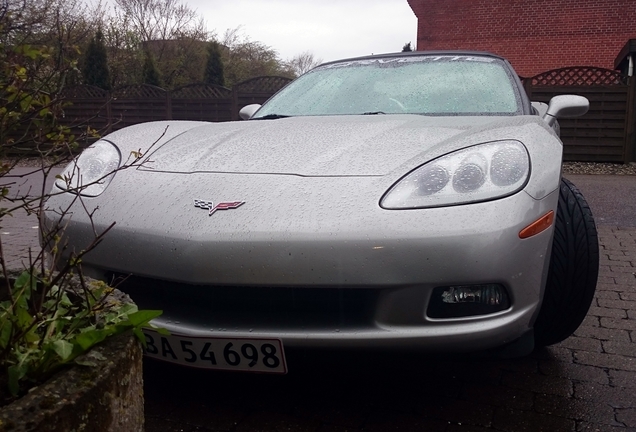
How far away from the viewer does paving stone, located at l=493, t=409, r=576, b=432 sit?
6.47 feet

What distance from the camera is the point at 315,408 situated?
2100mm

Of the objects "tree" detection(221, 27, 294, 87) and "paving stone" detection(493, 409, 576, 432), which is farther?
"tree" detection(221, 27, 294, 87)

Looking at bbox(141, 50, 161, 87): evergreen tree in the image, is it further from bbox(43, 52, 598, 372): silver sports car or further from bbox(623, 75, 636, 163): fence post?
bbox(43, 52, 598, 372): silver sports car

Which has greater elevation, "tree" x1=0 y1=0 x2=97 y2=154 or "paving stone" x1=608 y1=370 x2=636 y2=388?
"tree" x1=0 y1=0 x2=97 y2=154

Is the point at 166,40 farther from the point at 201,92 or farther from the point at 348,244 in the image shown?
the point at 348,244

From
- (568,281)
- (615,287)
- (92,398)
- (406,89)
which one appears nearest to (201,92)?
(406,89)

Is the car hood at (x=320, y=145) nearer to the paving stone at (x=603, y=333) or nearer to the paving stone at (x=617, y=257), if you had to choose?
the paving stone at (x=603, y=333)

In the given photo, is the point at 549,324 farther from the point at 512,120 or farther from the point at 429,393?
the point at 512,120

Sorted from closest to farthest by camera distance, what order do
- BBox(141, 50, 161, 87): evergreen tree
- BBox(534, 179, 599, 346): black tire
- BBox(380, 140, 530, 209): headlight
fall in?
BBox(380, 140, 530, 209): headlight < BBox(534, 179, 599, 346): black tire < BBox(141, 50, 161, 87): evergreen tree

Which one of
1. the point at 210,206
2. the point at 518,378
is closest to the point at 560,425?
the point at 518,378

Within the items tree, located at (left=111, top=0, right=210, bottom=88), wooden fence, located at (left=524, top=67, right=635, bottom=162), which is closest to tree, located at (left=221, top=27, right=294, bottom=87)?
tree, located at (left=111, top=0, right=210, bottom=88)

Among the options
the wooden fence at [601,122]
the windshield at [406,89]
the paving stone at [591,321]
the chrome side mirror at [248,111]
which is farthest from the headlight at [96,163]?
the wooden fence at [601,122]

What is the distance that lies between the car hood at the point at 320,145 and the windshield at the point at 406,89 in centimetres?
34

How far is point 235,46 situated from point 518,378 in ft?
92.3
